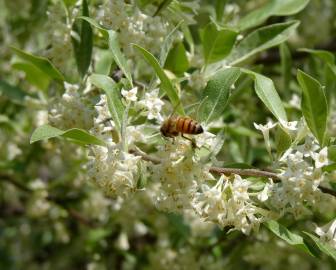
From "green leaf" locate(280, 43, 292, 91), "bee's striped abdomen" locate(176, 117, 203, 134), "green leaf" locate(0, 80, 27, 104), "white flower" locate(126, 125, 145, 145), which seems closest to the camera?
"bee's striped abdomen" locate(176, 117, 203, 134)

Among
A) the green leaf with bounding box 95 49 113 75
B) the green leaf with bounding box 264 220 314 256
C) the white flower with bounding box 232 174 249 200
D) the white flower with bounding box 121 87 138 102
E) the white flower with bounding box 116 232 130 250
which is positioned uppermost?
the white flower with bounding box 121 87 138 102

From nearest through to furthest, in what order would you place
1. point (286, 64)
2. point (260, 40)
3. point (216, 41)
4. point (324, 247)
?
point (324, 247), point (216, 41), point (260, 40), point (286, 64)

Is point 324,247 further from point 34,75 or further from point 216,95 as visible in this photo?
point 34,75

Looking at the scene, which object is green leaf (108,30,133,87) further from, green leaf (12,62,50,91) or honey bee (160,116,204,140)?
green leaf (12,62,50,91)

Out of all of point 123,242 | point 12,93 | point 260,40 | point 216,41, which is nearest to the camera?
point 216,41

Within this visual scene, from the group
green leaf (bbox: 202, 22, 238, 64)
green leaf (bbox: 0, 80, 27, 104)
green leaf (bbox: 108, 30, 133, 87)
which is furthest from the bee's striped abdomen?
green leaf (bbox: 0, 80, 27, 104)

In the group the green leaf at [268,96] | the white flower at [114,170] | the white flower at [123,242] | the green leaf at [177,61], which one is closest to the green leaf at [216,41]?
the green leaf at [177,61]

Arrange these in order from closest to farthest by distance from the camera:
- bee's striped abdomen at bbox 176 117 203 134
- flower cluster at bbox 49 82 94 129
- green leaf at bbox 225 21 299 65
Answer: bee's striped abdomen at bbox 176 117 203 134 < flower cluster at bbox 49 82 94 129 < green leaf at bbox 225 21 299 65

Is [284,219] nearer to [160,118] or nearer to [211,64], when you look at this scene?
[211,64]

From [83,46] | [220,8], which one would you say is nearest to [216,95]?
[83,46]
